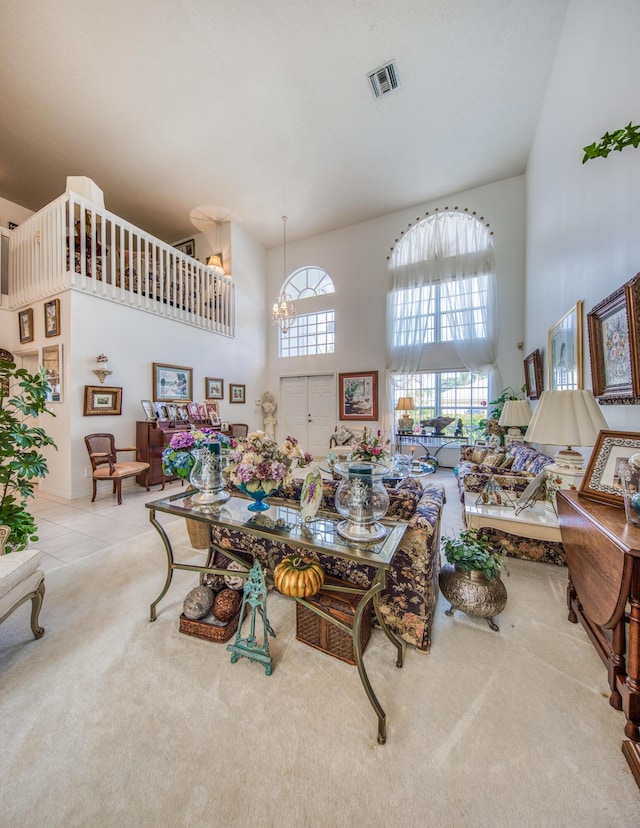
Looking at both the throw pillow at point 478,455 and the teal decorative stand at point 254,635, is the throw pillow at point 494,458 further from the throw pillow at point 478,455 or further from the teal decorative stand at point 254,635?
the teal decorative stand at point 254,635

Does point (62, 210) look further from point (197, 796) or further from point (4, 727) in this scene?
point (197, 796)

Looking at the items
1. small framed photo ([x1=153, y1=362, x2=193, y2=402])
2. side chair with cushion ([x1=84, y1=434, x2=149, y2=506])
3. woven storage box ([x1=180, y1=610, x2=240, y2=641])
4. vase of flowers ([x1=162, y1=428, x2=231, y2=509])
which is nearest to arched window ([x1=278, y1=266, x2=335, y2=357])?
small framed photo ([x1=153, y1=362, x2=193, y2=402])

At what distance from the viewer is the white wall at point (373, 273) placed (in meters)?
5.36

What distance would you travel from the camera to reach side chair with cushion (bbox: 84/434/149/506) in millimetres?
4031

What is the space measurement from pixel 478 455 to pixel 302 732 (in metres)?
4.03

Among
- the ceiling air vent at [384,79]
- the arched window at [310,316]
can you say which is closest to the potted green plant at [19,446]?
the ceiling air vent at [384,79]

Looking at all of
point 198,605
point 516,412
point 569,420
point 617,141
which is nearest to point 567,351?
point 516,412

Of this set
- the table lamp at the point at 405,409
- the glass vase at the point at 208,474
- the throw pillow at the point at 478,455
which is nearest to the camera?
the glass vase at the point at 208,474

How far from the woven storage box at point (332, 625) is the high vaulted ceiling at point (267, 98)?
4984 mm

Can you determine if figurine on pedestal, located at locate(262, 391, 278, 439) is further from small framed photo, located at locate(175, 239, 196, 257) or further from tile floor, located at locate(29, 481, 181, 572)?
small framed photo, located at locate(175, 239, 196, 257)

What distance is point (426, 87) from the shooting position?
12.2 ft

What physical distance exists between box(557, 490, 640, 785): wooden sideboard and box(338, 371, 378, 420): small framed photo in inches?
197

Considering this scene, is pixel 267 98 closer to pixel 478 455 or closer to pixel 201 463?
pixel 201 463

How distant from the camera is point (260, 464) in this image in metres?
1.56
